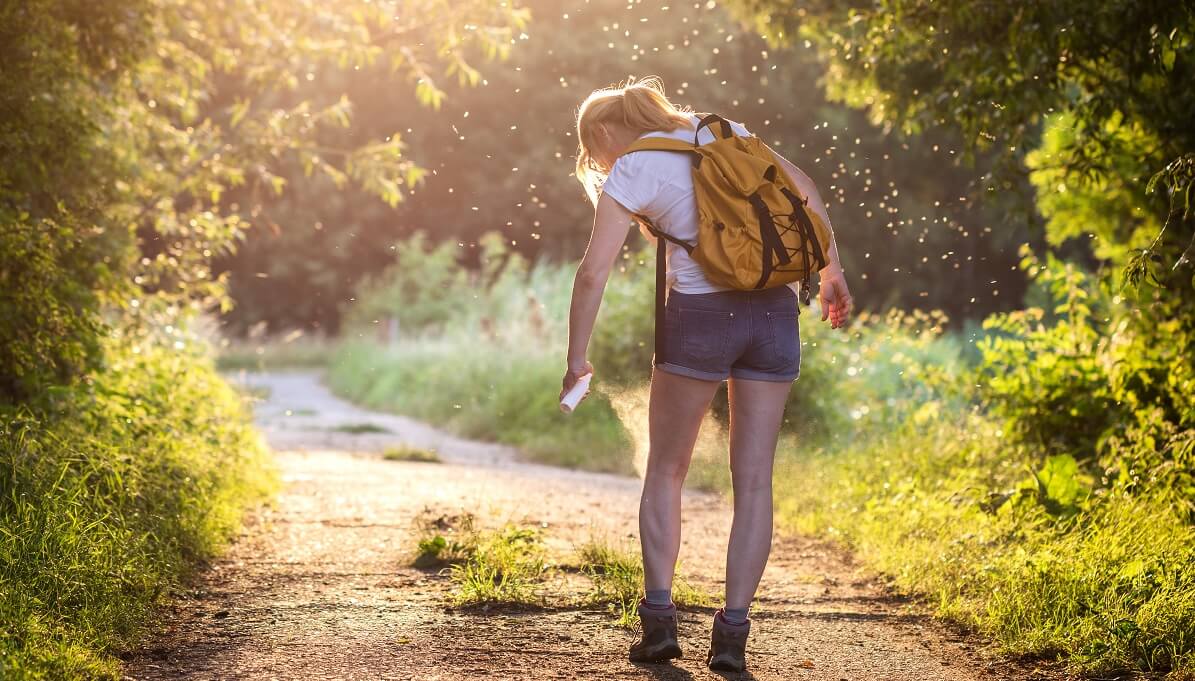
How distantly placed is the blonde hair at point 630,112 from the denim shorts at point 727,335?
53cm

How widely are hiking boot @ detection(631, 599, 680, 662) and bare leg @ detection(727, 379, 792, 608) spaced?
208 millimetres

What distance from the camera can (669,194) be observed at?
3.70m

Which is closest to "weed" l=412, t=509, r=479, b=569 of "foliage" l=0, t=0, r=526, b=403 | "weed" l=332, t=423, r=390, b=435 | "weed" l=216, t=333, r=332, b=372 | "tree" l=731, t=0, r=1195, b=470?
"foliage" l=0, t=0, r=526, b=403

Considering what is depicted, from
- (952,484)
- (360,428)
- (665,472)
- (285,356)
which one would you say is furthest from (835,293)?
(285,356)

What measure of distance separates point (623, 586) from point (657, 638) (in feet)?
3.06

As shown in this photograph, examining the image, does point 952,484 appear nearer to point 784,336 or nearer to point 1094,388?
point 1094,388

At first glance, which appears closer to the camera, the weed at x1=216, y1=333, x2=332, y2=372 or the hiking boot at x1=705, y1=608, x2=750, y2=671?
the hiking boot at x1=705, y1=608, x2=750, y2=671

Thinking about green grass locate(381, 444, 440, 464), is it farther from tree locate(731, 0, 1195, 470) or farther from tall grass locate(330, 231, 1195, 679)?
tree locate(731, 0, 1195, 470)

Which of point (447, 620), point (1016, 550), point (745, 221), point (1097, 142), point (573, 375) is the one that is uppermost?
point (1097, 142)

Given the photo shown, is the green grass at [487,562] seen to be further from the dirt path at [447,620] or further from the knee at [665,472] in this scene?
the knee at [665,472]

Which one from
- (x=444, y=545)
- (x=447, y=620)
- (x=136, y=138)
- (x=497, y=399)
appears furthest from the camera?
(x=497, y=399)

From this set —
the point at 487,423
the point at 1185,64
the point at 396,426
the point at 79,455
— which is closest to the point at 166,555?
the point at 79,455

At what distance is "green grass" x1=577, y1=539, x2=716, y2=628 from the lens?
466 centimetres

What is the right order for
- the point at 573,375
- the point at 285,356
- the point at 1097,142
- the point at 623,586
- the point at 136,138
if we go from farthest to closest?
the point at 285,356 → the point at 136,138 → the point at 1097,142 → the point at 623,586 → the point at 573,375
